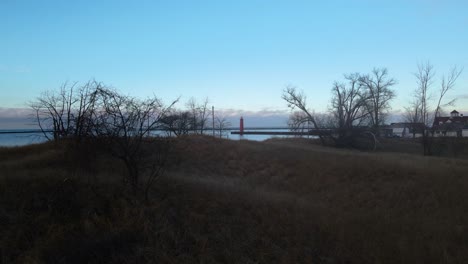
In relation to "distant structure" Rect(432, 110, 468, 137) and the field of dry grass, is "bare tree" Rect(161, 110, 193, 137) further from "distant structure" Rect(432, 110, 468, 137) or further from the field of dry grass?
"distant structure" Rect(432, 110, 468, 137)

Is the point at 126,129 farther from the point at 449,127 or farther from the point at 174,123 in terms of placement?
the point at 449,127

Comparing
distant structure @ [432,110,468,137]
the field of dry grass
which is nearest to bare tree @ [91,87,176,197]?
the field of dry grass

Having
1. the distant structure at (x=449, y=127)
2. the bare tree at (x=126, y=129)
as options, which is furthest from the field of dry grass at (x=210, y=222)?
the distant structure at (x=449, y=127)

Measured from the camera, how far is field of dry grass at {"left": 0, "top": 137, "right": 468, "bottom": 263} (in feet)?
22.3

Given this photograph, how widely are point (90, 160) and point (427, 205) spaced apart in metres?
11.3

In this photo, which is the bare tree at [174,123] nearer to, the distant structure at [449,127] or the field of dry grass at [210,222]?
the field of dry grass at [210,222]

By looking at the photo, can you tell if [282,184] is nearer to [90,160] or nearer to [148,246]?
[90,160]

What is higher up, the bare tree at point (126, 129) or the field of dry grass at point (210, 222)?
the bare tree at point (126, 129)

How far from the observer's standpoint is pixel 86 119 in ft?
32.3

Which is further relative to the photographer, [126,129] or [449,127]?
[449,127]

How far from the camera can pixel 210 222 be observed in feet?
28.6

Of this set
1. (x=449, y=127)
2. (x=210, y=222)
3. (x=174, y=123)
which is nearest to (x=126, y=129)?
(x=210, y=222)

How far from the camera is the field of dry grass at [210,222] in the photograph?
22.3 ft

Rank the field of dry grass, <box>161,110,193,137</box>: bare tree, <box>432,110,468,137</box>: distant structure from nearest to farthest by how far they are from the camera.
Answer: the field of dry grass → <box>161,110,193,137</box>: bare tree → <box>432,110,468,137</box>: distant structure
